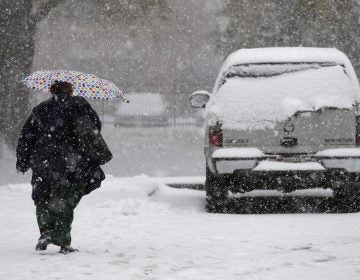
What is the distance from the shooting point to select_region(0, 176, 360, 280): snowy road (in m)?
6.27

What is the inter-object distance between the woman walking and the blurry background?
Answer: 11.8 metres

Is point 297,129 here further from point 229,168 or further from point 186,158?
point 186,158

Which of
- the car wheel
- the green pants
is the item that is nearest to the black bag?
the green pants

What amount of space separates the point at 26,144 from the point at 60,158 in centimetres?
34

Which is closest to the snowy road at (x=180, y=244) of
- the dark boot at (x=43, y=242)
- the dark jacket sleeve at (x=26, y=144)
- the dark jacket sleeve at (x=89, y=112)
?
the dark boot at (x=43, y=242)

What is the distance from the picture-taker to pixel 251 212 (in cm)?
1067

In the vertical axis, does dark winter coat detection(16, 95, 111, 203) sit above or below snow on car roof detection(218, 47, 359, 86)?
below

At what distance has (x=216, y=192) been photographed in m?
10.2

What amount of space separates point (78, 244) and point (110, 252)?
690mm

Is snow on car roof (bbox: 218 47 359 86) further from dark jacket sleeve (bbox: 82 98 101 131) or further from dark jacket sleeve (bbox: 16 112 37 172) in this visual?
dark jacket sleeve (bbox: 16 112 37 172)

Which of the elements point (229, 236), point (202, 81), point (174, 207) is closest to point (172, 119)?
point (202, 81)

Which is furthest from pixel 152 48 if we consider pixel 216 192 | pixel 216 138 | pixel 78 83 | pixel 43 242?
pixel 43 242

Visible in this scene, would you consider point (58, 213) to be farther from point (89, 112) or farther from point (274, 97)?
point (274, 97)

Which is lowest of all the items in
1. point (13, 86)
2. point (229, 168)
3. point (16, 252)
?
point (16, 252)
